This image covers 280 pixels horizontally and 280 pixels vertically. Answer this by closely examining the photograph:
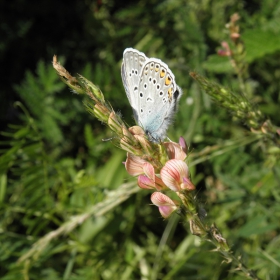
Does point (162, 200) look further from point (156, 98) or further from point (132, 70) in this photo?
point (132, 70)

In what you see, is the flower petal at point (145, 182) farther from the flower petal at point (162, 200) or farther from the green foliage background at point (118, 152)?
the green foliage background at point (118, 152)

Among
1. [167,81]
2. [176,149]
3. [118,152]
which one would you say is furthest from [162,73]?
[118,152]

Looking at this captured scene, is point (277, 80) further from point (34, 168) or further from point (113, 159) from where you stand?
point (34, 168)

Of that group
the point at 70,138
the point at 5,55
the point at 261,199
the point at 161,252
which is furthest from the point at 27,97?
the point at 261,199

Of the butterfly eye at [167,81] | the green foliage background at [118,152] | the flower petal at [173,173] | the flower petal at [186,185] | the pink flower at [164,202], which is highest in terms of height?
the butterfly eye at [167,81]

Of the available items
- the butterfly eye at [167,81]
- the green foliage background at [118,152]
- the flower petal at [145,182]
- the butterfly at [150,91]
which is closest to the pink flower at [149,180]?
the flower petal at [145,182]

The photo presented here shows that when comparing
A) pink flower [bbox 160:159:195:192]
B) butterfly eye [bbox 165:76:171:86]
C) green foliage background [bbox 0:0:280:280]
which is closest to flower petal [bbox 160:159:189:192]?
pink flower [bbox 160:159:195:192]
